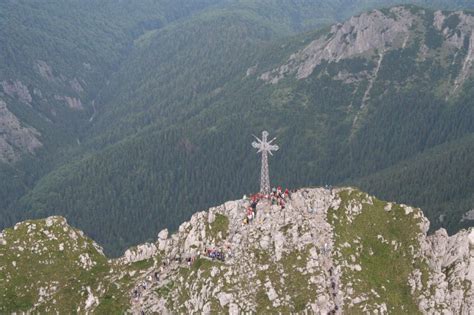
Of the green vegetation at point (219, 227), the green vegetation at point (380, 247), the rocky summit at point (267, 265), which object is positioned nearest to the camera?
the rocky summit at point (267, 265)

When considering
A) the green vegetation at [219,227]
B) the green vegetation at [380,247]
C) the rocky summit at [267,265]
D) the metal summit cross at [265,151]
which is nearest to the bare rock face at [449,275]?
the rocky summit at [267,265]

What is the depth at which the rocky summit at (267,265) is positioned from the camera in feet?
328

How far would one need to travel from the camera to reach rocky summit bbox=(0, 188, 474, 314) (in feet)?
328

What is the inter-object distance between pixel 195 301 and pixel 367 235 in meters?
37.3

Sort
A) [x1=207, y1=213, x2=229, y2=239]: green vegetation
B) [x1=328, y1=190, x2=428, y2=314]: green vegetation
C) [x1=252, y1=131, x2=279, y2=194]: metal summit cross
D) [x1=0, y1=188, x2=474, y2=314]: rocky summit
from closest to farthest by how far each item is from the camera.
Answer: [x1=0, y1=188, x2=474, y2=314]: rocky summit
[x1=328, y1=190, x2=428, y2=314]: green vegetation
[x1=207, y1=213, x2=229, y2=239]: green vegetation
[x1=252, y1=131, x2=279, y2=194]: metal summit cross

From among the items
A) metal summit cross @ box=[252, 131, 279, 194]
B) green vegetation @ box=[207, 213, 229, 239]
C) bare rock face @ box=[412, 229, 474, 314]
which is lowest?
bare rock face @ box=[412, 229, 474, 314]

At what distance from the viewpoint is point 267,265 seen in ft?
342

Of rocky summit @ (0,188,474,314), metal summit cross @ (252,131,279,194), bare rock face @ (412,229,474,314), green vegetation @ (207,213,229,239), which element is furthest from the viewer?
metal summit cross @ (252,131,279,194)

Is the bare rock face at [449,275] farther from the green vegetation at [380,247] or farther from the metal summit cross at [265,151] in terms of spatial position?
the metal summit cross at [265,151]

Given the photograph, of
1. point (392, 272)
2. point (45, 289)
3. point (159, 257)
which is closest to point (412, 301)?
point (392, 272)

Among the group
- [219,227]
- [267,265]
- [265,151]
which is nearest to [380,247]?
[267,265]

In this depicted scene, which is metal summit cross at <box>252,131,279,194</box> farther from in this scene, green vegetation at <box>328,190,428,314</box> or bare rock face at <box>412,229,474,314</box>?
bare rock face at <box>412,229,474,314</box>

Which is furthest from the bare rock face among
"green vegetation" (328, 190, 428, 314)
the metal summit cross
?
the metal summit cross

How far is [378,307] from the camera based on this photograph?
96875mm
